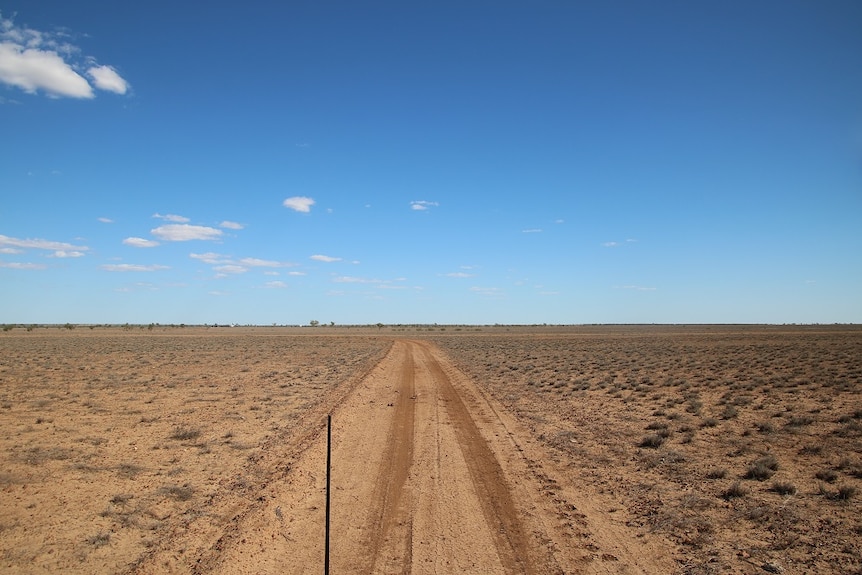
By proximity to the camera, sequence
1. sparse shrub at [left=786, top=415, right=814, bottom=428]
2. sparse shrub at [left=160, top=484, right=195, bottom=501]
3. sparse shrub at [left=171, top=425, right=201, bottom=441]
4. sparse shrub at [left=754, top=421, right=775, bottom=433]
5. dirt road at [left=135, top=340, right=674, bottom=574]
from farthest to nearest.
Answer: sparse shrub at [left=786, top=415, right=814, bottom=428], sparse shrub at [left=754, top=421, right=775, bottom=433], sparse shrub at [left=171, top=425, right=201, bottom=441], sparse shrub at [left=160, top=484, right=195, bottom=501], dirt road at [left=135, top=340, right=674, bottom=574]

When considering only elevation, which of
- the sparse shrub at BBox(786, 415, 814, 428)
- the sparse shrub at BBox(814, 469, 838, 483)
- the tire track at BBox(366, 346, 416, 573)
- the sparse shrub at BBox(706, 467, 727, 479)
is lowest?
the sparse shrub at BBox(706, 467, 727, 479)

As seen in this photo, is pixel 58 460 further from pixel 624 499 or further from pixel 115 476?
pixel 624 499

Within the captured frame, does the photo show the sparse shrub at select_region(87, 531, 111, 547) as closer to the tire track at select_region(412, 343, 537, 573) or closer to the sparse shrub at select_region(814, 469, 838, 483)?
the tire track at select_region(412, 343, 537, 573)

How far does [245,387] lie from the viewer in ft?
72.7

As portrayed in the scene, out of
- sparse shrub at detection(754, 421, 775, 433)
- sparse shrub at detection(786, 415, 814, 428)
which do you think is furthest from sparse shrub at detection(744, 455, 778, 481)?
sparse shrub at detection(786, 415, 814, 428)

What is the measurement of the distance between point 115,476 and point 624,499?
32.0 ft

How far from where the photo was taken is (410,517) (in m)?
7.46

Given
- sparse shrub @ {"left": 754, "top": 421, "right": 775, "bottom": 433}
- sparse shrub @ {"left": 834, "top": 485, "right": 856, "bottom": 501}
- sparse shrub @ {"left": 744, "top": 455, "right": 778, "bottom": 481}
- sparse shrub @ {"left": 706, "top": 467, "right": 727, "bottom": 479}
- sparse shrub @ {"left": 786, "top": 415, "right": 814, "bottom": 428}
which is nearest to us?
sparse shrub @ {"left": 834, "top": 485, "right": 856, "bottom": 501}

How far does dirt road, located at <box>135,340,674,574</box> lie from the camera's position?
6.20 m

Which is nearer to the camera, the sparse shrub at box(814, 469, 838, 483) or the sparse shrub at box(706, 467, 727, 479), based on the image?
the sparse shrub at box(814, 469, 838, 483)

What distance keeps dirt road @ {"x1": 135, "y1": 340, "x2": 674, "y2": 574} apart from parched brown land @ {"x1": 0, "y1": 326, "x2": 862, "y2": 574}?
4 centimetres

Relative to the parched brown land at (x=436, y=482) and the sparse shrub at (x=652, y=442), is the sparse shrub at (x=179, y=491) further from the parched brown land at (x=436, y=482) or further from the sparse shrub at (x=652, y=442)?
the sparse shrub at (x=652, y=442)

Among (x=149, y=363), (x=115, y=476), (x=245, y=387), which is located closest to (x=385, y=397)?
(x=245, y=387)

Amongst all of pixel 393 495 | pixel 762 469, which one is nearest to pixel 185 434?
pixel 393 495
